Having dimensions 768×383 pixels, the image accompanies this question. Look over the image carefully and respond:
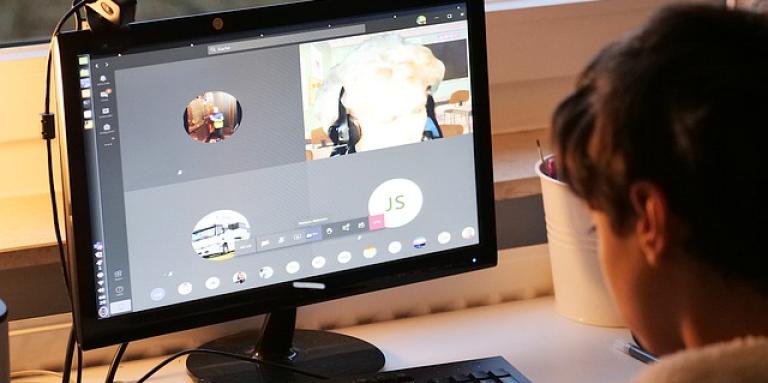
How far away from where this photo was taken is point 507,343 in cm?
162

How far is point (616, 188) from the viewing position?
1.01 metres

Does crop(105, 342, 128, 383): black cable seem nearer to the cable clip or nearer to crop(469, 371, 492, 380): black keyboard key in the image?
the cable clip

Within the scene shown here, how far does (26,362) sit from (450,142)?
600 mm

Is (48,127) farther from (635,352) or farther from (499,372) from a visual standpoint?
(635,352)

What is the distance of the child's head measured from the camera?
3.06 ft

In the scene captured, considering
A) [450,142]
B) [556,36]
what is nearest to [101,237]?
[450,142]

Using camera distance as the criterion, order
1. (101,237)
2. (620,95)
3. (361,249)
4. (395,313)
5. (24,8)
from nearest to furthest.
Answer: (620,95)
(101,237)
(361,249)
(395,313)
(24,8)

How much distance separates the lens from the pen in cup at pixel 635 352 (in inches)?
61.0

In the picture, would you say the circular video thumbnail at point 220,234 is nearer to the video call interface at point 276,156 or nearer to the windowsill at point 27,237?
the video call interface at point 276,156

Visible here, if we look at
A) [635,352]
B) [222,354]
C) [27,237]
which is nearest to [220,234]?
[222,354]

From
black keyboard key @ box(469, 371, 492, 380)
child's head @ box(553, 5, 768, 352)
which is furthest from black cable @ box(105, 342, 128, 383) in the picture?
child's head @ box(553, 5, 768, 352)

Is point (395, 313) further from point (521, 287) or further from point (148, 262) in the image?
point (148, 262)

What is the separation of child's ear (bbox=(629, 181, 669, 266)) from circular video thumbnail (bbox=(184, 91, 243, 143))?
Answer: 0.55m

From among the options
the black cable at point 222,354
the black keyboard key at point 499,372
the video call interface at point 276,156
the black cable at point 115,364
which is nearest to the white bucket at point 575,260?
the video call interface at point 276,156
